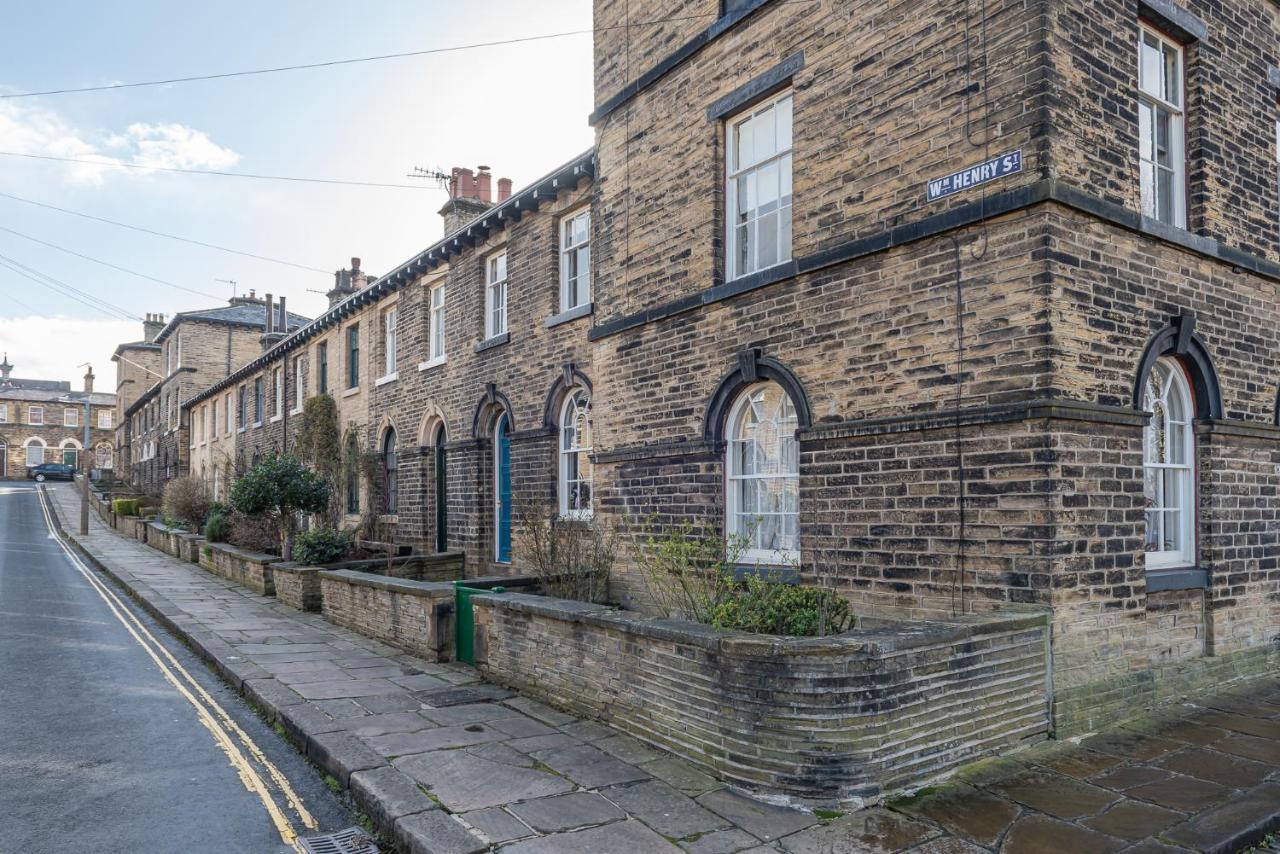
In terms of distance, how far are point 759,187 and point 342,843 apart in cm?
707

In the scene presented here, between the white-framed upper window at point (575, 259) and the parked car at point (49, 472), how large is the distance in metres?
71.6

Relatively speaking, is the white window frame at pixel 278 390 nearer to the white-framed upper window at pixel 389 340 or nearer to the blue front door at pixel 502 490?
the white-framed upper window at pixel 389 340

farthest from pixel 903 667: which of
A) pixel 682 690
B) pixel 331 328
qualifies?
pixel 331 328

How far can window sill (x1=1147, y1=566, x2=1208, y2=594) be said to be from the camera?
6.86 meters

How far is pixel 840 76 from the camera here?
7672mm

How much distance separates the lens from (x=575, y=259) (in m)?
13.4

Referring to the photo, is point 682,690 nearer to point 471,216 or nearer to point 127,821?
A: point 127,821

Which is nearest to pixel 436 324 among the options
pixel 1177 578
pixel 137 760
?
pixel 137 760

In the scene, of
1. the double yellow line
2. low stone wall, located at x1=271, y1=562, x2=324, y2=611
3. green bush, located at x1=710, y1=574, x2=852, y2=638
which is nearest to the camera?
the double yellow line

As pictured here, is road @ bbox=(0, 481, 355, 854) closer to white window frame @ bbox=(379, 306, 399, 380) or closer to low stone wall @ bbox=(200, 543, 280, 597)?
low stone wall @ bbox=(200, 543, 280, 597)

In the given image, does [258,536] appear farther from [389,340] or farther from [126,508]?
[126,508]

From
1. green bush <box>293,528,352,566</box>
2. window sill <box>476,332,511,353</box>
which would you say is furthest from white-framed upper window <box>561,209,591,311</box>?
green bush <box>293,528,352,566</box>

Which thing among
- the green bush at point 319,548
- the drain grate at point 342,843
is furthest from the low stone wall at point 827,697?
the green bush at point 319,548

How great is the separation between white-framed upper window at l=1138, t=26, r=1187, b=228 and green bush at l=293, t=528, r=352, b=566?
12.6 metres
